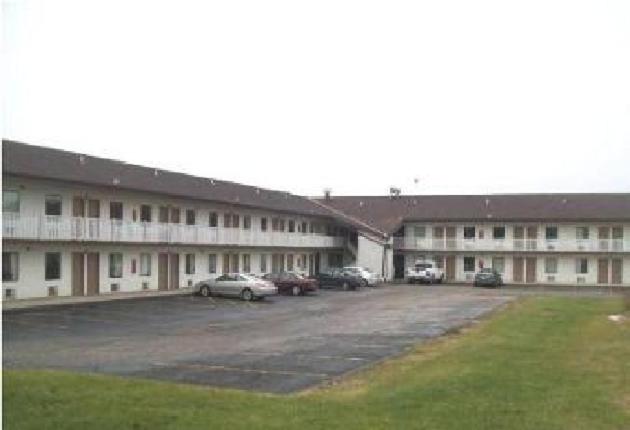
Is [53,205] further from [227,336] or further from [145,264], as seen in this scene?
[227,336]

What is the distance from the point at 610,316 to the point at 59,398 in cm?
2365

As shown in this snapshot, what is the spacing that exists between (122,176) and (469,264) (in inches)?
1353

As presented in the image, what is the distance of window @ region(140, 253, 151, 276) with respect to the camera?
42.0 metres

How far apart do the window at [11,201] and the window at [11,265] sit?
1832 millimetres

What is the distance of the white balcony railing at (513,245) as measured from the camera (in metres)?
63.5

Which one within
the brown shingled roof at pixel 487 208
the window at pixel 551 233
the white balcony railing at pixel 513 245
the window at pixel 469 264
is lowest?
the window at pixel 469 264

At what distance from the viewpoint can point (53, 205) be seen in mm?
36062

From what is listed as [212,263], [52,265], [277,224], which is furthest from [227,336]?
[277,224]

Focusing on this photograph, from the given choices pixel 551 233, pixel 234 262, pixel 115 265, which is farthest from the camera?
pixel 551 233

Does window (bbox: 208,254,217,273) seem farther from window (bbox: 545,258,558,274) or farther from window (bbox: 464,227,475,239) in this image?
window (bbox: 545,258,558,274)

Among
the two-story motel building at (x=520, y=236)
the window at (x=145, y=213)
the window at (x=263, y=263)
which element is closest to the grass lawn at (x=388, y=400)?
the window at (x=145, y=213)

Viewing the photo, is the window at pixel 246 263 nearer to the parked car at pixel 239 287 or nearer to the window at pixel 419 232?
the parked car at pixel 239 287

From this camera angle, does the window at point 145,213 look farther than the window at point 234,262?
No

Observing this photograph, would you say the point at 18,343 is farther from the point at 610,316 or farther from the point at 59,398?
the point at 610,316
